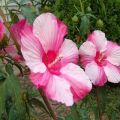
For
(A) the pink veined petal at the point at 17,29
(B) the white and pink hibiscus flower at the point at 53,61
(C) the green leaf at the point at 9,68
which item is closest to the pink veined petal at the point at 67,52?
(B) the white and pink hibiscus flower at the point at 53,61

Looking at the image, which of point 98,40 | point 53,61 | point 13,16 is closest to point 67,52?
point 53,61

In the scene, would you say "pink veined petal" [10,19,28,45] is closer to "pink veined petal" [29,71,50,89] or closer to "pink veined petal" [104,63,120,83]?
"pink veined petal" [29,71,50,89]

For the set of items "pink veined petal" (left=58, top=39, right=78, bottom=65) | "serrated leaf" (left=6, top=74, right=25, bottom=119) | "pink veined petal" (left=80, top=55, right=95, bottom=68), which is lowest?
"serrated leaf" (left=6, top=74, right=25, bottom=119)

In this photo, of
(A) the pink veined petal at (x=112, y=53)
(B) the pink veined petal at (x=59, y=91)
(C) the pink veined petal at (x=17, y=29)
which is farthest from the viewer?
(A) the pink veined petal at (x=112, y=53)

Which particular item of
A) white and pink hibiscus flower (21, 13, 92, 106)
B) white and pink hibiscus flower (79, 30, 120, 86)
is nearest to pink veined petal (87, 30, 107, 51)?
white and pink hibiscus flower (79, 30, 120, 86)

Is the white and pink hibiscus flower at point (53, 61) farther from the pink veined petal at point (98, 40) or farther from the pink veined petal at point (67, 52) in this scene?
the pink veined petal at point (98, 40)

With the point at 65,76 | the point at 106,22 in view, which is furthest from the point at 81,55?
the point at 106,22

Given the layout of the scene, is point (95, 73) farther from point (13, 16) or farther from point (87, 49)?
point (13, 16)
